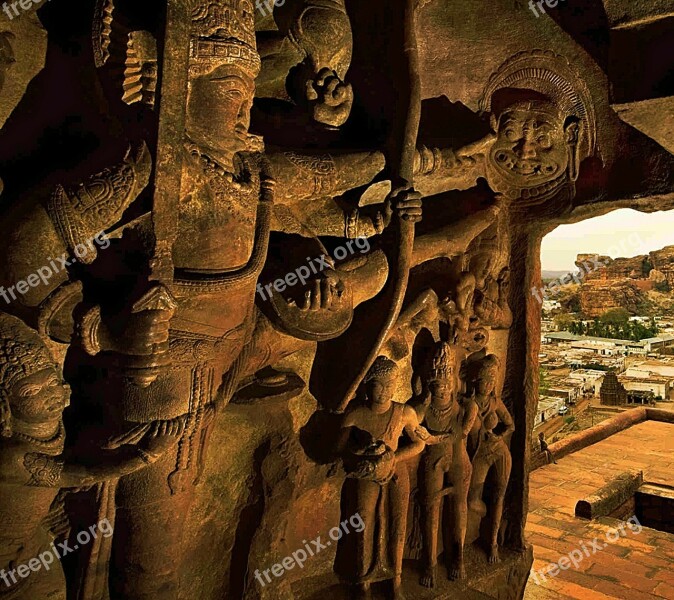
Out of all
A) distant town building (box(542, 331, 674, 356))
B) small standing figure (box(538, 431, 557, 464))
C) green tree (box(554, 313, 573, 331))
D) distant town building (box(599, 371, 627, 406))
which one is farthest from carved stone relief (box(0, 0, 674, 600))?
green tree (box(554, 313, 573, 331))

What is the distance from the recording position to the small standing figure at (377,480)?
11.5ft

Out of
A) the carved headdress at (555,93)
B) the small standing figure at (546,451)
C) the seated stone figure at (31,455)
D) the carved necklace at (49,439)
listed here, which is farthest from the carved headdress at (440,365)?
the small standing figure at (546,451)

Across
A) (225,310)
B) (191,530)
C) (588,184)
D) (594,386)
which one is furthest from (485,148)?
(594,386)

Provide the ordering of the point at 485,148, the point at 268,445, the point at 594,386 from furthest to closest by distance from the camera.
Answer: the point at 594,386 < the point at 485,148 < the point at 268,445

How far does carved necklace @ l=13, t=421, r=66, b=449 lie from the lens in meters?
2.33

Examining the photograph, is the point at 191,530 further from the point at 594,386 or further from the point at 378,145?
the point at 594,386

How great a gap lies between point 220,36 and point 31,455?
1957mm

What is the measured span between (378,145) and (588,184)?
5.71 feet

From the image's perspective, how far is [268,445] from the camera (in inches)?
132

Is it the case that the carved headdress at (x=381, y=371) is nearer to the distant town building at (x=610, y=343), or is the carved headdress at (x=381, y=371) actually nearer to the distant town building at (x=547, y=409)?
the distant town building at (x=547, y=409)

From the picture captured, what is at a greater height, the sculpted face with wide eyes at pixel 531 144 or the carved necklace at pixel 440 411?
the sculpted face with wide eyes at pixel 531 144

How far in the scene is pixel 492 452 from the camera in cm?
418

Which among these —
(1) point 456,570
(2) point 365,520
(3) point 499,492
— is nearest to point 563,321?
(3) point 499,492

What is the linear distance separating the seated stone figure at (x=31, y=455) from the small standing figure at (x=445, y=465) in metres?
1.97
